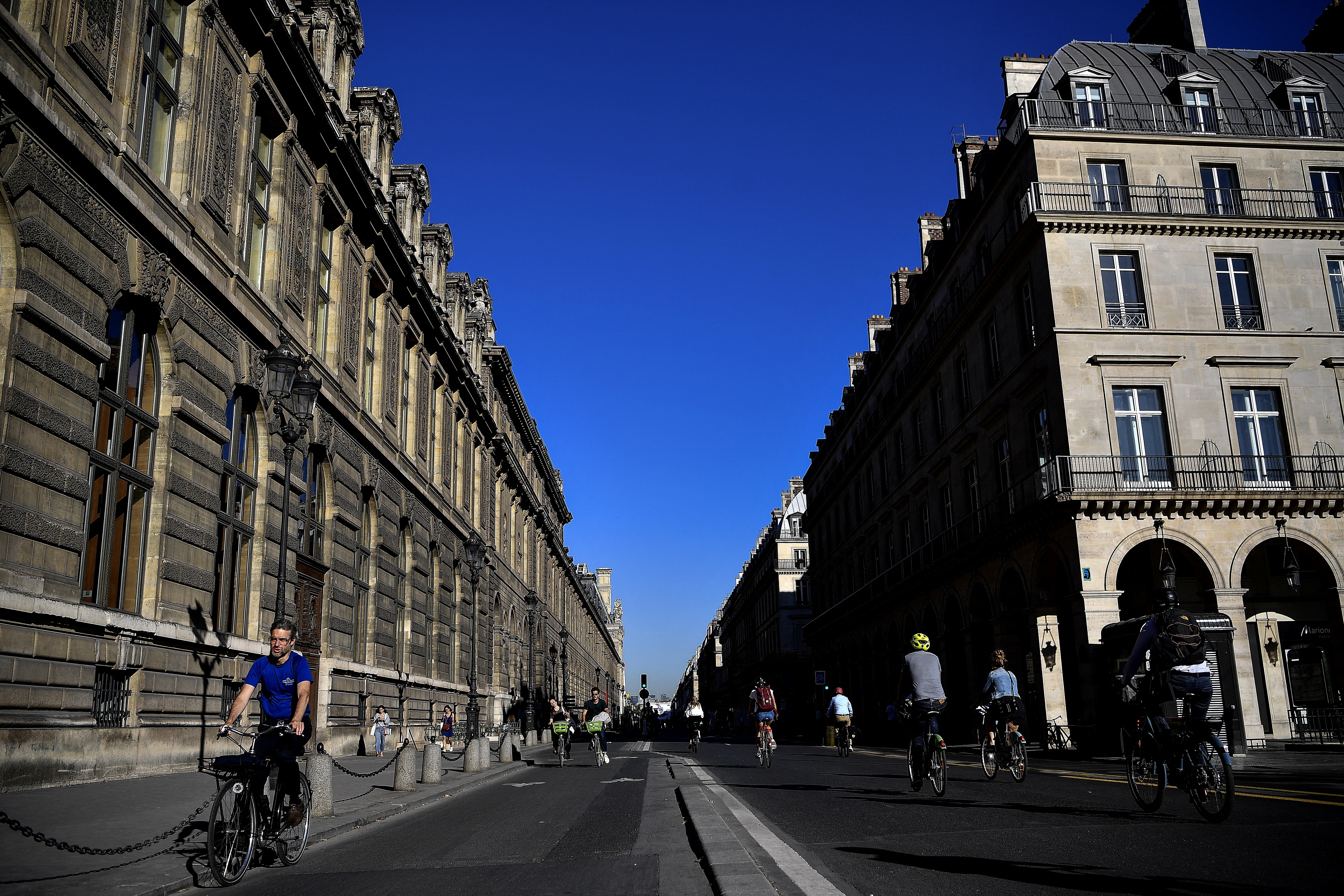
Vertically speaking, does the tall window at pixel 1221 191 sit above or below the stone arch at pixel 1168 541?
above

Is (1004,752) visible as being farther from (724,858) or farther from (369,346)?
(369,346)

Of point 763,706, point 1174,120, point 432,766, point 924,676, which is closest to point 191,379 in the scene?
point 432,766

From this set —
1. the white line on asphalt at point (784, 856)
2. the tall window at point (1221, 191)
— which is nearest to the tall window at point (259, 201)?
the white line on asphalt at point (784, 856)

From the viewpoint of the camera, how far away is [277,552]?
63.5ft

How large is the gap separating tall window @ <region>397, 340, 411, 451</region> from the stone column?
889 inches

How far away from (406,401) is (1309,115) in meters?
29.3

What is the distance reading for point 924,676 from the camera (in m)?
11.5

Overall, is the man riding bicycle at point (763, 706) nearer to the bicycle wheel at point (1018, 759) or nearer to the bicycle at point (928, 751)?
the bicycle wheel at point (1018, 759)

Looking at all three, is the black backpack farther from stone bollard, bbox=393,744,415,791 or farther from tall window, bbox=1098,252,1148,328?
tall window, bbox=1098,252,1148,328

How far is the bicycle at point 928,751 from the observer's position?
11336 mm

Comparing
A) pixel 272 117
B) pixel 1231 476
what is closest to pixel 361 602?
pixel 272 117

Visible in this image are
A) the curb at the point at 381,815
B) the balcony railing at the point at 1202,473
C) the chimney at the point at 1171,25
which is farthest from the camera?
the chimney at the point at 1171,25

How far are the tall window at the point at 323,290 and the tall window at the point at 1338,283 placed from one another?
2775cm

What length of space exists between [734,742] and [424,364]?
78.5 feet
